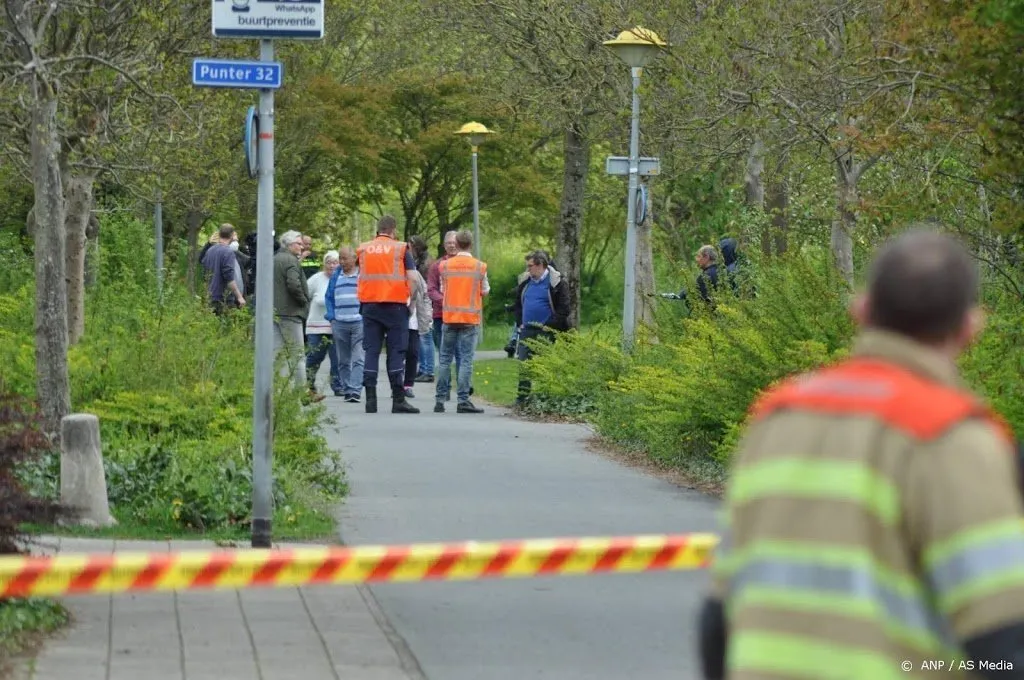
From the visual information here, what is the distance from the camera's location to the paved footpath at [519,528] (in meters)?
7.43

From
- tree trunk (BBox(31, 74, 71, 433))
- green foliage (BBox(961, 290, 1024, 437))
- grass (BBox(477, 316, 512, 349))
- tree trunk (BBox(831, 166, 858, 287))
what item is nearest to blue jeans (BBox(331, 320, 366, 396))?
tree trunk (BBox(831, 166, 858, 287))

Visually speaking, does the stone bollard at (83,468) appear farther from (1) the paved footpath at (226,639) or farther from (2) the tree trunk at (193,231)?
(2) the tree trunk at (193,231)

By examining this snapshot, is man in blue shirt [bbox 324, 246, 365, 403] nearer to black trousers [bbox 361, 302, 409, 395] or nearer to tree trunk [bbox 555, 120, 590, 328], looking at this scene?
black trousers [bbox 361, 302, 409, 395]

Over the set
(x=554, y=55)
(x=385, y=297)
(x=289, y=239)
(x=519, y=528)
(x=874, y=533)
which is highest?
(x=554, y=55)

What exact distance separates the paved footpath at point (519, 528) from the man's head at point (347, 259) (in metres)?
2.23

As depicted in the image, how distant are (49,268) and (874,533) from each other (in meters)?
10.1

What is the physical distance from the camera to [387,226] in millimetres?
18109

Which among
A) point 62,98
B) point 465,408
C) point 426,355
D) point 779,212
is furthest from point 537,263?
point 779,212

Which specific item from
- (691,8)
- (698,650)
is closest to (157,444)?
(698,650)

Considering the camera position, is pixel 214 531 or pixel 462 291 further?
pixel 462 291

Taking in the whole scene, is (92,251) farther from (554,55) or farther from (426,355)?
(554,55)

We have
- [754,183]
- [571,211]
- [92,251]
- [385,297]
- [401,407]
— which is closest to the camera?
[385,297]

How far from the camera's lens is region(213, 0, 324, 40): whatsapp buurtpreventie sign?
9.14 m

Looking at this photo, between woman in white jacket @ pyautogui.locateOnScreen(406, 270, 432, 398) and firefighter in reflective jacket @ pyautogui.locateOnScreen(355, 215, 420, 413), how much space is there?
43.1 inches
